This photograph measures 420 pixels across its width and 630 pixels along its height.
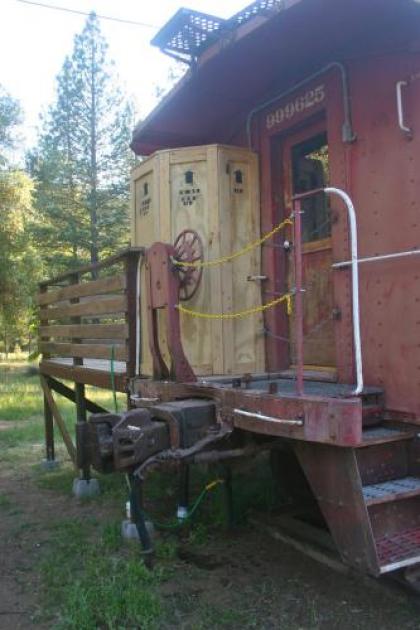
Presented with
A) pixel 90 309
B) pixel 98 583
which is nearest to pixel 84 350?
pixel 90 309

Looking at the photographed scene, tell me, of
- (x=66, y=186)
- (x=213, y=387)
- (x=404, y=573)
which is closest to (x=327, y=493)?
(x=404, y=573)

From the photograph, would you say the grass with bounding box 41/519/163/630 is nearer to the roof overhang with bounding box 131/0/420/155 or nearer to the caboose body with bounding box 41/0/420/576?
the caboose body with bounding box 41/0/420/576

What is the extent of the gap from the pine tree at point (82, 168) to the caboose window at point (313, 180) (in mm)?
25320

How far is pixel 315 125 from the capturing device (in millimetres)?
5105

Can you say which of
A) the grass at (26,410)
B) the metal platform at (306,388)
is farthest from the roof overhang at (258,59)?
the grass at (26,410)

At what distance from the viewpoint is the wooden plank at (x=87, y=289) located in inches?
235

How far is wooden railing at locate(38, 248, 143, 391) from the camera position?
579 centimetres

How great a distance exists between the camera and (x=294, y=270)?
444cm

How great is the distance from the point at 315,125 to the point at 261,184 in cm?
75

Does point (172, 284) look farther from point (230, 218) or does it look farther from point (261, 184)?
point (261, 184)

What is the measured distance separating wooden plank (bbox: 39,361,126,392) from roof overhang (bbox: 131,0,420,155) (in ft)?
7.94

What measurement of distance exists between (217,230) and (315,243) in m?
0.83

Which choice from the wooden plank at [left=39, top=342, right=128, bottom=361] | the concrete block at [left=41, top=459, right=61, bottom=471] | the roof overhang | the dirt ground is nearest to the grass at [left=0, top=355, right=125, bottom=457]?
the concrete block at [left=41, top=459, right=61, bottom=471]

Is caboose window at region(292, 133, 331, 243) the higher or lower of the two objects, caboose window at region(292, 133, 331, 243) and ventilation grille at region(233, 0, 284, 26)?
the lower
